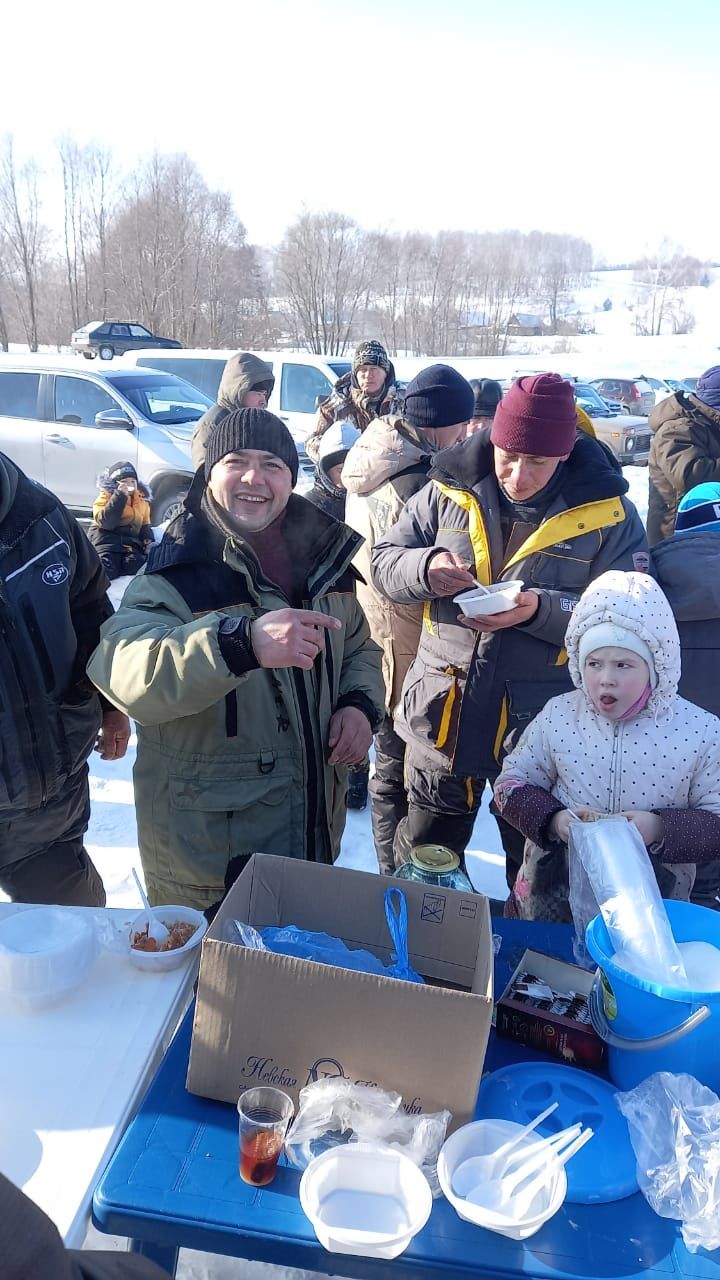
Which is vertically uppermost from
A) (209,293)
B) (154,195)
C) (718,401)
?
(154,195)

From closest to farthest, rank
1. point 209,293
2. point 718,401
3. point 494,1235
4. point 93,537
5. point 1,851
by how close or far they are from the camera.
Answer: point 494,1235
point 1,851
point 718,401
point 93,537
point 209,293

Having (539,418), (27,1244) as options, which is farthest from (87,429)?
(27,1244)

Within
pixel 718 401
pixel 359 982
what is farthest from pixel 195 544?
pixel 718 401

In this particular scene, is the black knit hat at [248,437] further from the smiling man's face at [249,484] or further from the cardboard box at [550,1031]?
the cardboard box at [550,1031]

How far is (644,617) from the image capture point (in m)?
1.97

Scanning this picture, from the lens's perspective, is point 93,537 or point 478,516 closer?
point 478,516

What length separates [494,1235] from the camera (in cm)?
118

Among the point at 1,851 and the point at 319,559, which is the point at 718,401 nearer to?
the point at 319,559

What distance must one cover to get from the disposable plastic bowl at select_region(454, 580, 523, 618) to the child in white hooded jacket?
0.34 m

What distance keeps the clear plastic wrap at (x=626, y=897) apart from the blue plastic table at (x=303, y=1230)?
0.35 metres

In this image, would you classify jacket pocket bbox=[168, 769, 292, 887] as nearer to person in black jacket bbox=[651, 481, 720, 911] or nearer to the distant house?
person in black jacket bbox=[651, 481, 720, 911]

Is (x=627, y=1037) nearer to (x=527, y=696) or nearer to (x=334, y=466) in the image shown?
(x=527, y=696)

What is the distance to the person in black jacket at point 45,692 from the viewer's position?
7.63 feet

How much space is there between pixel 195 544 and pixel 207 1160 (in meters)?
1.34
